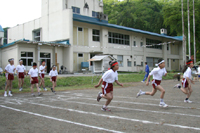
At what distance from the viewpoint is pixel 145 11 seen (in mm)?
69750

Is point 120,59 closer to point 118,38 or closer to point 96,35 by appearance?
point 118,38

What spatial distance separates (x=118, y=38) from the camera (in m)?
42.8

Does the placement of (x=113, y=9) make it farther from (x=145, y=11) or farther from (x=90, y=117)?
(x=90, y=117)

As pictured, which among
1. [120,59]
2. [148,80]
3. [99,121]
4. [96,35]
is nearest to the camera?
[99,121]

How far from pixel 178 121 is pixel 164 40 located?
5100cm

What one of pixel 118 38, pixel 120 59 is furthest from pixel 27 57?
pixel 118 38

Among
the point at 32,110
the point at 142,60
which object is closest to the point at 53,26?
the point at 142,60

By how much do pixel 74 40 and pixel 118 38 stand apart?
36.6 feet

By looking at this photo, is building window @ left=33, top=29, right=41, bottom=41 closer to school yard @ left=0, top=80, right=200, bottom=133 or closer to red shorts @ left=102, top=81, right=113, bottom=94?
school yard @ left=0, top=80, right=200, bottom=133

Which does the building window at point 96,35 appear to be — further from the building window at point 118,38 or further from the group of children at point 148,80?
the group of children at point 148,80

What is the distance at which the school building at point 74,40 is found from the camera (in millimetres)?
31641

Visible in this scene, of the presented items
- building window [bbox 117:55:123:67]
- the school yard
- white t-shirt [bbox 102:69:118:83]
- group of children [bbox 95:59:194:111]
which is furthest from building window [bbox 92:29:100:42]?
the school yard

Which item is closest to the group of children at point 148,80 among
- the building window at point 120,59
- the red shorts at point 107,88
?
the red shorts at point 107,88

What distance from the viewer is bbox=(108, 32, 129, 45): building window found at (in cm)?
4122
